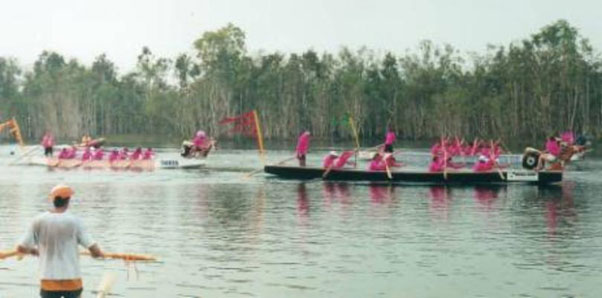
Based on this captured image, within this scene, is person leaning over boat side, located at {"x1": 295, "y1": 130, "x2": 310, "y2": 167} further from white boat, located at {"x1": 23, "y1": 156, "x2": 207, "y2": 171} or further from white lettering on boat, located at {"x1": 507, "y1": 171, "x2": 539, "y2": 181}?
white boat, located at {"x1": 23, "y1": 156, "x2": 207, "y2": 171}

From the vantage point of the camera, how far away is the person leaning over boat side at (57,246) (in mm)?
12344

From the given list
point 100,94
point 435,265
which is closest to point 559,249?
point 435,265

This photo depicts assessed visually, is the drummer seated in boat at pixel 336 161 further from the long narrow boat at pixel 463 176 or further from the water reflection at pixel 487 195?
the water reflection at pixel 487 195

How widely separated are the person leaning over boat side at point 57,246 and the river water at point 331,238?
635 centimetres

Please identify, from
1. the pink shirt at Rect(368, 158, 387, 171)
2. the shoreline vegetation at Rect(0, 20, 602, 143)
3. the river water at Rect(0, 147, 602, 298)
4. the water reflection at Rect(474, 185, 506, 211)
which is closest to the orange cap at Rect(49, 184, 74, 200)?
the river water at Rect(0, 147, 602, 298)

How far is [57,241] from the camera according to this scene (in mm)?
12367

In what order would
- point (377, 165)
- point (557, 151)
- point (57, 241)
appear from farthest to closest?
1. point (557, 151)
2. point (377, 165)
3. point (57, 241)

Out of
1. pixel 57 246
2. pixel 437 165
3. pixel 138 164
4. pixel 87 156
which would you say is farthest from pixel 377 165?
pixel 57 246

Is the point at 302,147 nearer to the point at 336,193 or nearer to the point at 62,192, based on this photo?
the point at 336,193

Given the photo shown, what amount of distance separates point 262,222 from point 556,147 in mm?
31005

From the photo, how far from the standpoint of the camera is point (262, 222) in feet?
101

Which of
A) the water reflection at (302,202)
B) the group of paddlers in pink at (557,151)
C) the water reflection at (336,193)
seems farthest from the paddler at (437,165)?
the group of paddlers in pink at (557,151)

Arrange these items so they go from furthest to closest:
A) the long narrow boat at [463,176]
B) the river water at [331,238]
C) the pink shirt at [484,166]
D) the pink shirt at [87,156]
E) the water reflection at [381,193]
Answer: the pink shirt at [87,156] → the pink shirt at [484,166] → the long narrow boat at [463,176] → the water reflection at [381,193] → the river water at [331,238]

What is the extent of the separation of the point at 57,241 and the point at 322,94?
120 m
